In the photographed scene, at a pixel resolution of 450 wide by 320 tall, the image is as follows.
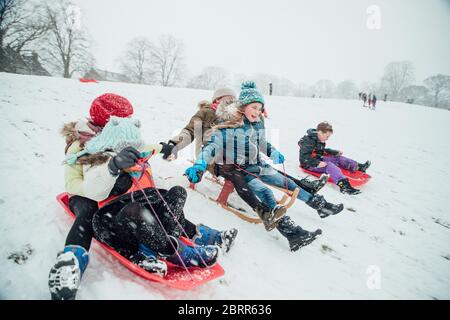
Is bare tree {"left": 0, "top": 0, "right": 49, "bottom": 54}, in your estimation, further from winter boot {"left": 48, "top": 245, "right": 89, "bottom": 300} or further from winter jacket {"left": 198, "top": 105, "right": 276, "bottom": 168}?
winter boot {"left": 48, "top": 245, "right": 89, "bottom": 300}

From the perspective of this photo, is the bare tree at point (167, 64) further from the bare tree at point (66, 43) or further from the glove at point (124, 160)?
the glove at point (124, 160)

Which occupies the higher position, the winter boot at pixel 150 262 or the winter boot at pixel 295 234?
the winter boot at pixel 150 262

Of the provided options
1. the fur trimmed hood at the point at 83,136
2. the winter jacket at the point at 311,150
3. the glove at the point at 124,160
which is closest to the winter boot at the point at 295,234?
the glove at the point at 124,160

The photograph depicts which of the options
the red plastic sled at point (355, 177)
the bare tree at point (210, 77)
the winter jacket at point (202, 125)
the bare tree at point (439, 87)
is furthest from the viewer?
the bare tree at point (210, 77)

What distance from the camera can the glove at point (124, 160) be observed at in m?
1.69

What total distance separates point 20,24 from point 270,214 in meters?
26.8

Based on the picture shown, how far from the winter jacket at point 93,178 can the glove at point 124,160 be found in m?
0.11

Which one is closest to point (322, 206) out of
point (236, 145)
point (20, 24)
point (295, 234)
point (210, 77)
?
point (295, 234)

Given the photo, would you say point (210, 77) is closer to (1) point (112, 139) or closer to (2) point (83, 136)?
(2) point (83, 136)

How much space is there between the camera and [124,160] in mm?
1686

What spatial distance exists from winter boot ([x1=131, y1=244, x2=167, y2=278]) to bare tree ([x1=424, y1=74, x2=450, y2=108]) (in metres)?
67.2

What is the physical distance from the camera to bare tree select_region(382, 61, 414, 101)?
55844 millimetres
